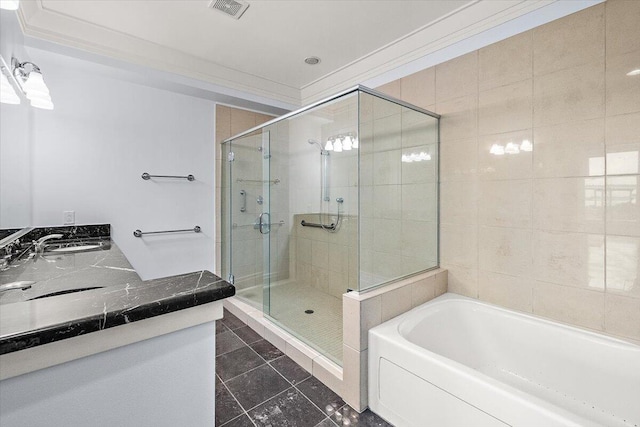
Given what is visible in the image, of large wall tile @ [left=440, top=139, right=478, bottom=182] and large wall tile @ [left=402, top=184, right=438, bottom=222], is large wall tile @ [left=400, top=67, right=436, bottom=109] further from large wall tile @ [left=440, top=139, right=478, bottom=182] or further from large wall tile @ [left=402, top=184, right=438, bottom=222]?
large wall tile @ [left=402, top=184, right=438, bottom=222]

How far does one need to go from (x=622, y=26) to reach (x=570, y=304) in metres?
1.54

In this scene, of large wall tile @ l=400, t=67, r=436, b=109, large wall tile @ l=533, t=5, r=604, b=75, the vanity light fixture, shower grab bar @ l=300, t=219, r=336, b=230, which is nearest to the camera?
the vanity light fixture

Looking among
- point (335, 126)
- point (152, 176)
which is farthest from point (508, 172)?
point (152, 176)

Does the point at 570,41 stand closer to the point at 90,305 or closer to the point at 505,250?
the point at 505,250

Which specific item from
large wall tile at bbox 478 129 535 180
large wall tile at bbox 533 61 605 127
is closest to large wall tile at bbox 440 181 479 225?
large wall tile at bbox 478 129 535 180

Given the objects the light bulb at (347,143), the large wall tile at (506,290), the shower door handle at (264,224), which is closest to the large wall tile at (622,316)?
the large wall tile at (506,290)

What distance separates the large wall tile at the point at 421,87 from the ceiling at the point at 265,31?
0.15 metres

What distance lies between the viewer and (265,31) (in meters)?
2.30

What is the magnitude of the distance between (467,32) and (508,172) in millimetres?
1049

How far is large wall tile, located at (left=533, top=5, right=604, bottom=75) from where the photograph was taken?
5.24 ft

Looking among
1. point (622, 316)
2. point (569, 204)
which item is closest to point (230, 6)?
point (569, 204)

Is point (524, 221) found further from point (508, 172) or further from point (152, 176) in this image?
point (152, 176)

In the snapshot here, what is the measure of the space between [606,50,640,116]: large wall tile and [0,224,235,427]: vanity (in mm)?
2132

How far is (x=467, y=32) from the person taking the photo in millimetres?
2062
